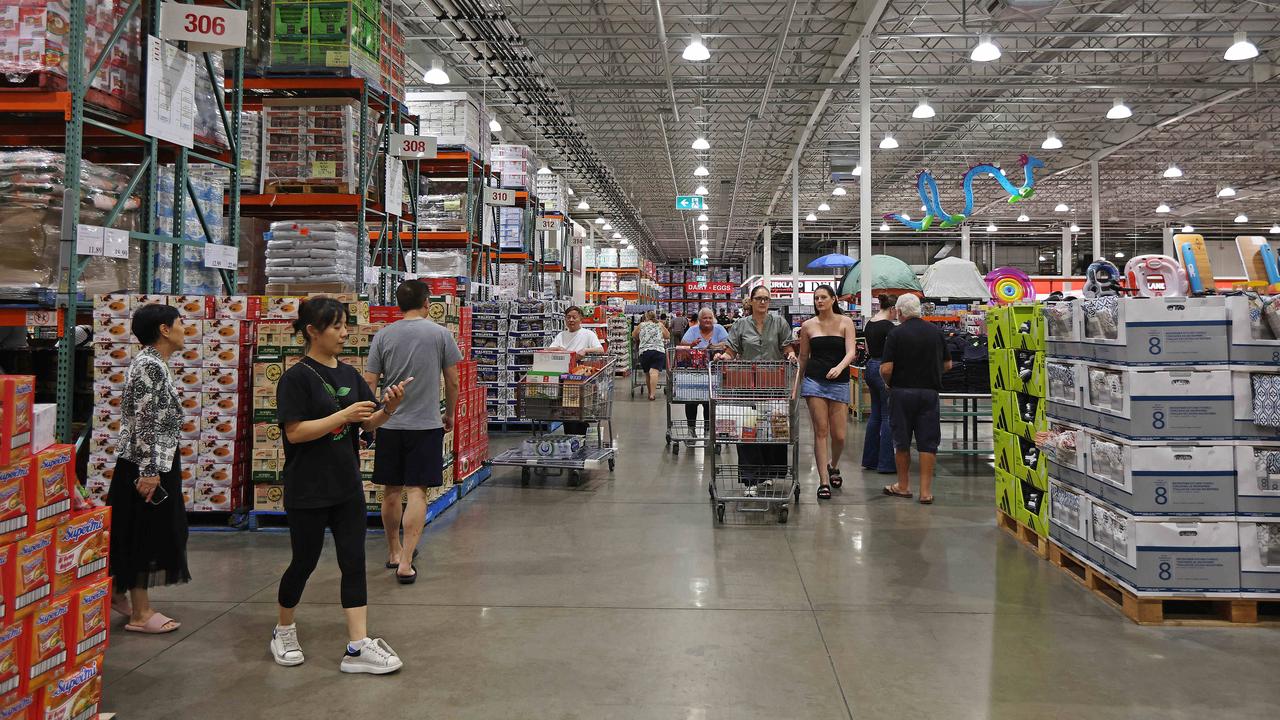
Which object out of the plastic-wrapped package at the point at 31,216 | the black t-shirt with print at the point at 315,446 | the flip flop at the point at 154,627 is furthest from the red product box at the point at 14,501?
the plastic-wrapped package at the point at 31,216

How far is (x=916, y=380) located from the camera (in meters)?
6.89

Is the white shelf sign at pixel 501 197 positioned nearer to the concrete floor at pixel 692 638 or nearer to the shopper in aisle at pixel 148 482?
the concrete floor at pixel 692 638

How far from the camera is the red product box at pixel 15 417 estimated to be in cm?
238

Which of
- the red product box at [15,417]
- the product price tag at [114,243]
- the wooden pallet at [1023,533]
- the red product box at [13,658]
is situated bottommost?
the wooden pallet at [1023,533]


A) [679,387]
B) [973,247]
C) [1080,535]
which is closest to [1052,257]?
[973,247]

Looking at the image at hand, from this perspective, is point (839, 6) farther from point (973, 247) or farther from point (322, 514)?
point (973, 247)

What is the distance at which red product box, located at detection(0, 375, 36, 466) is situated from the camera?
7.80 ft

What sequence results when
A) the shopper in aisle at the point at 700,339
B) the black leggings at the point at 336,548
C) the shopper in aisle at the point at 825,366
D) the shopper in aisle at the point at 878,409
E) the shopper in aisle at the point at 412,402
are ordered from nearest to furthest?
the black leggings at the point at 336,548 → the shopper in aisle at the point at 412,402 → the shopper in aisle at the point at 825,366 → the shopper in aisle at the point at 878,409 → the shopper in aisle at the point at 700,339

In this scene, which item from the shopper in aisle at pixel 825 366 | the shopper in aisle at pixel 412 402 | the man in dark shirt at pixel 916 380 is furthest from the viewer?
the shopper in aisle at pixel 825 366

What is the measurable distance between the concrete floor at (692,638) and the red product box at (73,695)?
0.35m

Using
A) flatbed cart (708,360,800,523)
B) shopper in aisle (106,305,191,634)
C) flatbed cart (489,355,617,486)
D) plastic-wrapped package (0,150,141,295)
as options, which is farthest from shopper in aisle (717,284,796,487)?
plastic-wrapped package (0,150,141,295)

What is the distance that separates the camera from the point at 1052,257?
45094mm

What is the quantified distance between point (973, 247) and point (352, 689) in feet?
154

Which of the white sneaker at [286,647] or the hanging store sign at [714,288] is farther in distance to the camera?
the hanging store sign at [714,288]
